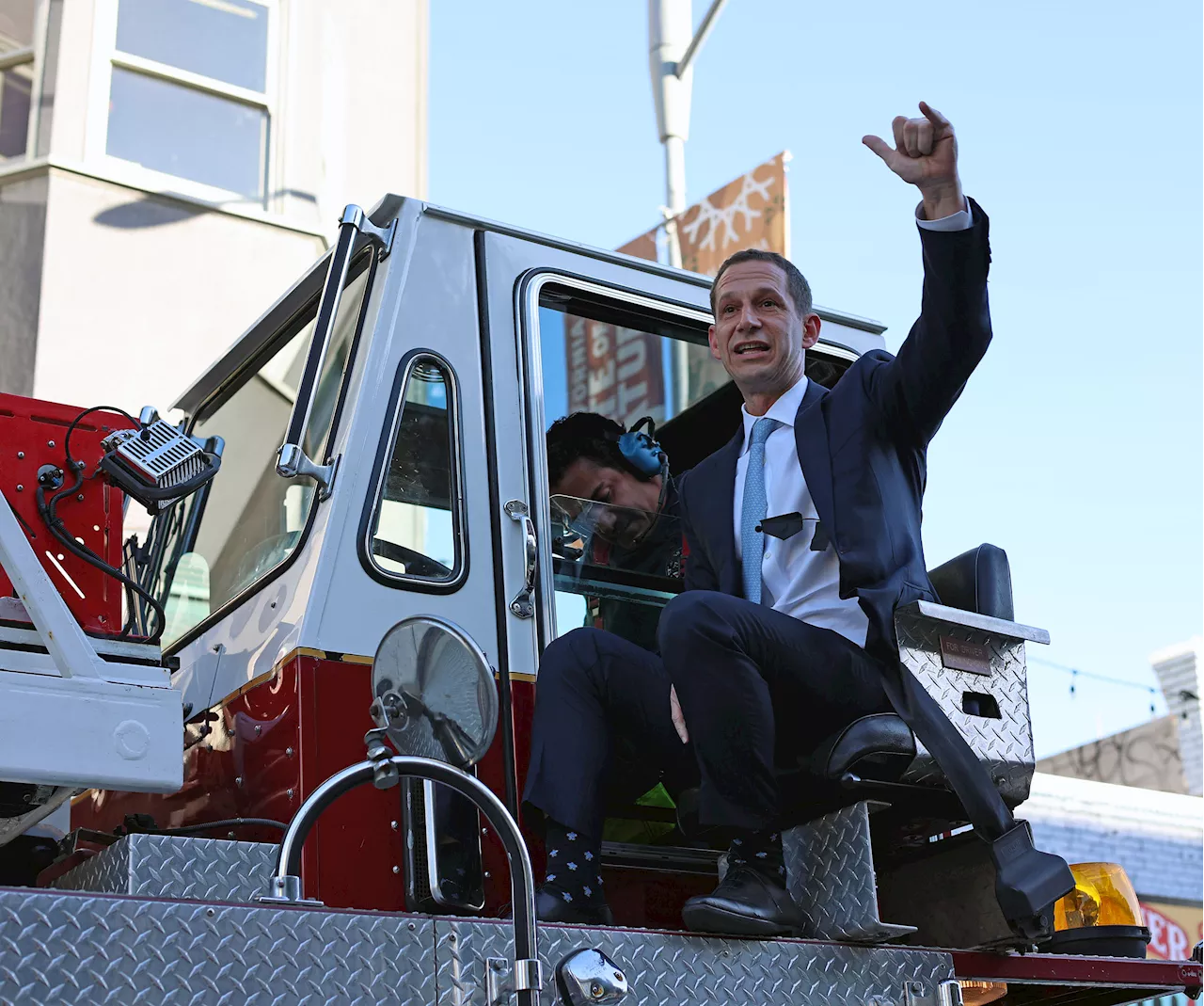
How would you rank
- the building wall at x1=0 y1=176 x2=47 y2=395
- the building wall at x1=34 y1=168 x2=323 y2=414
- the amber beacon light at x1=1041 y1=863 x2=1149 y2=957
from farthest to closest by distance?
the building wall at x1=34 y1=168 x2=323 y2=414 → the building wall at x1=0 y1=176 x2=47 y2=395 → the amber beacon light at x1=1041 y1=863 x2=1149 y2=957

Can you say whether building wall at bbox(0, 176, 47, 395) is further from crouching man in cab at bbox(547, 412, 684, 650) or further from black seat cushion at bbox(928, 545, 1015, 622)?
black seat cushion at bbox(928, 545, 1015, 622)

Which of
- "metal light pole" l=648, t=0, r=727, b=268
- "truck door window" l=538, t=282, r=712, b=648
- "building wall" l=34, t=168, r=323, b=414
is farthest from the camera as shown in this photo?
"metal light pole" l=648, t=0, r=727, b=268

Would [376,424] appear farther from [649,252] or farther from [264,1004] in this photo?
[649,252]

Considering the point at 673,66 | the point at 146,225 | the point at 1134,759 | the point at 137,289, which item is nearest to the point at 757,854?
the point at 137,289

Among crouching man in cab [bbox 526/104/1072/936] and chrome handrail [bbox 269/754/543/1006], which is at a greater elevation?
crouching man in cab [bbox 526/104/1072/936]

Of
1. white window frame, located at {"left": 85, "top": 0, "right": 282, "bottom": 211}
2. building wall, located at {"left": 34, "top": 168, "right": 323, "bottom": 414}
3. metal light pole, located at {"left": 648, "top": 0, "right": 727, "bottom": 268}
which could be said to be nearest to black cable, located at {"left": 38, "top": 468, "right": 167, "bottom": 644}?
building wall, located at {"left": 34, "top": 168, "right": 323, "bottom": 414}

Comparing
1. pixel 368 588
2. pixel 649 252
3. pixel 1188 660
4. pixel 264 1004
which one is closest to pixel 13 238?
pixel 649 252

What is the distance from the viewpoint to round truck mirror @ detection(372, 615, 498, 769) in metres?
2.76

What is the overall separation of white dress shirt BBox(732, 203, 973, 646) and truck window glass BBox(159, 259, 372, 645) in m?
0.95

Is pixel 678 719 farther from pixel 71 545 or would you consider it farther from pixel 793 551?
pixel 71 545

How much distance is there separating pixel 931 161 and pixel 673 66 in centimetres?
971

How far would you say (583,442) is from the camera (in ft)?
12.9

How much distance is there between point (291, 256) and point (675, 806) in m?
7.49

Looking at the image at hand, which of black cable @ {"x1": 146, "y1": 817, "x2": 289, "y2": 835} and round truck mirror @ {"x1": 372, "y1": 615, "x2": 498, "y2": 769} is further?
black cable @ {"x1": 146, "y1": 817, "x2": 289, "y2": 835}
